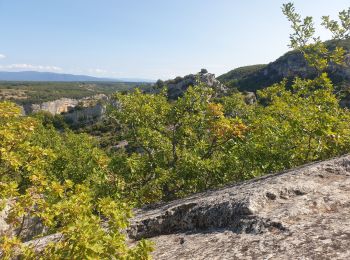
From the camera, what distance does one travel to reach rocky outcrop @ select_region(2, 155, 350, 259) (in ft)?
23.9

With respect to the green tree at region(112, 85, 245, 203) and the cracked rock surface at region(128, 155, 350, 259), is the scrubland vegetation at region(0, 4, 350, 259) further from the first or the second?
the cracked rock surface at region(128, 155, 350, 259)

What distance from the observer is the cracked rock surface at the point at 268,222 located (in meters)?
7.29

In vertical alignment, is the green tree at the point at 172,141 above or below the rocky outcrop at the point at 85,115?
above

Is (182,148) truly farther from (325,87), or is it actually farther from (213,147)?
(325,87)

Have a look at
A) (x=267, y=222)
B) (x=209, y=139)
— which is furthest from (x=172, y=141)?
(x=267, y=222)

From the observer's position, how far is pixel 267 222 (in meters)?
8.48

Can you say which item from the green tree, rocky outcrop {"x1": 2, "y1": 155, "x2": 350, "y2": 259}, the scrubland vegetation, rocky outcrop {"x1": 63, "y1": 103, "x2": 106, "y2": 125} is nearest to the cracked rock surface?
rocky outcrop {"x1": 2, "y1": 155, "x2": 350, "y2": 259}

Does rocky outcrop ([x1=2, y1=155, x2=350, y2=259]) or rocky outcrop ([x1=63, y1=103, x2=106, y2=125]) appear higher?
rocky outcrop ([x1=2, y1=155, x2=350, y2=259])

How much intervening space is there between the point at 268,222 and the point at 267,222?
0.07ft

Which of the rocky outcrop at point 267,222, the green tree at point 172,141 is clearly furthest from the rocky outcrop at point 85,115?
the rocky outcrop at point 267,222

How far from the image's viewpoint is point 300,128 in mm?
15258

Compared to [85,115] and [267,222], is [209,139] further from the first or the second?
[85,115]

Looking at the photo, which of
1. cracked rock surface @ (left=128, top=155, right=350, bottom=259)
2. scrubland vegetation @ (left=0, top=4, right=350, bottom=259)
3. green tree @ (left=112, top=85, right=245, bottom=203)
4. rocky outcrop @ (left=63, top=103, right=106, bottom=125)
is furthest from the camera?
A: rocky outcrop @ (left=63, top=103, right=106, bottom=125)

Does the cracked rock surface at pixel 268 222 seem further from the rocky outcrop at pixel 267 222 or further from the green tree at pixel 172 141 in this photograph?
the green tree at pixel 172 141
